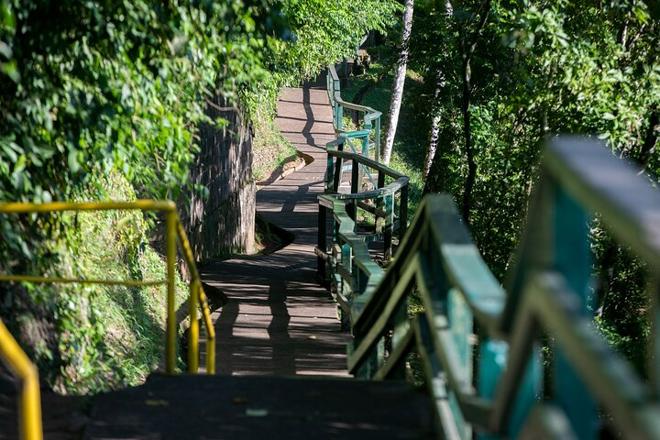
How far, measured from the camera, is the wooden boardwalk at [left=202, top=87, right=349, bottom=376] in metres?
9.49

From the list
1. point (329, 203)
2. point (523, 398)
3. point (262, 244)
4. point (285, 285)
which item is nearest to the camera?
point (523, 398)

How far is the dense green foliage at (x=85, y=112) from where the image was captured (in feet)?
19.8

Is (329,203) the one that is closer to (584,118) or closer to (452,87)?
(584,118)

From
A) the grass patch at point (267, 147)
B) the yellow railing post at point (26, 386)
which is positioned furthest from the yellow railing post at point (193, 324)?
the grass patch at point (267, 147)

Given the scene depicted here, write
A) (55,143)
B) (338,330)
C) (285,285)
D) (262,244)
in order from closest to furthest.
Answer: (55,143)
(338,330)
(285,285)
(262,244)

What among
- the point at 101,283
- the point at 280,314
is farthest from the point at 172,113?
the point at 280,314

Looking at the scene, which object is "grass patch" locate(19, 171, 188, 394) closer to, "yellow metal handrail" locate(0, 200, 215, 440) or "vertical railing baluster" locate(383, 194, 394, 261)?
"yellow metal handrail" locate(0, 200, 215, 440)

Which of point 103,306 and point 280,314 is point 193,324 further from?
point 280,314

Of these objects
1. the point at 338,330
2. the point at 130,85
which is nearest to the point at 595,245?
the point at 338,330

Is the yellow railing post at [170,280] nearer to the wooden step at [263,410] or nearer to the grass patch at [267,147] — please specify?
the wooden step at [263,410]

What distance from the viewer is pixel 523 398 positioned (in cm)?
275

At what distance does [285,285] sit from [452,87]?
5.36 meters

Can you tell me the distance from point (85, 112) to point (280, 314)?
4943mm

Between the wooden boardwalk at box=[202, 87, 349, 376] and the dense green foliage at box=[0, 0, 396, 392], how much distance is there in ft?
5.19
